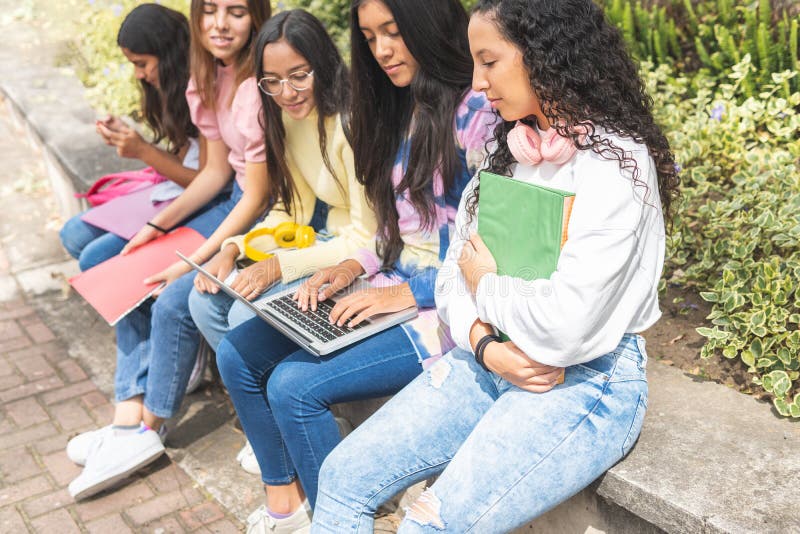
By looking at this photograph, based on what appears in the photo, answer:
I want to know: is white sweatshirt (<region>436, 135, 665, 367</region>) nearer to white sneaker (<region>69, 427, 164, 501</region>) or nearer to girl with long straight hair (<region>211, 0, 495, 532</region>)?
girl with long straight hair (<region>211, 0, 495, 532</region>)

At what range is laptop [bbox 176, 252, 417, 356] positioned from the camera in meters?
2.37

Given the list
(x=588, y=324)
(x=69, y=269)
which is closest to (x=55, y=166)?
(x=69, y=269)

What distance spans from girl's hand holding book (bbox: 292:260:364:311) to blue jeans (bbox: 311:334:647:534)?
593 mm

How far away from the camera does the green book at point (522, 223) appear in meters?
1.86

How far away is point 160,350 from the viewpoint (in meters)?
3.10

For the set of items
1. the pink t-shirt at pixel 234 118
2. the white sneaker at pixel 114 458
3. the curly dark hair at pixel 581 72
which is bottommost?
the white sneaker at pixel 114 458

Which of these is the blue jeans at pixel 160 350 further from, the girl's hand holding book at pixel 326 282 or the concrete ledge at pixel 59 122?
the concrete ledge at pixel 59 122

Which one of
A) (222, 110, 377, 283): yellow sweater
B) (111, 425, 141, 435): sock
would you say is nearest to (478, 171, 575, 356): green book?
(222, 110, 377, 283): yellow sweater

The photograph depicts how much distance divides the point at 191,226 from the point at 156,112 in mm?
679

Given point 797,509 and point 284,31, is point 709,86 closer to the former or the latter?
point 284,31

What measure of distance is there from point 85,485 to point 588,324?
2071 millimetres

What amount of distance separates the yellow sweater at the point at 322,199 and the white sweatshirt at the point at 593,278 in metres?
0.96

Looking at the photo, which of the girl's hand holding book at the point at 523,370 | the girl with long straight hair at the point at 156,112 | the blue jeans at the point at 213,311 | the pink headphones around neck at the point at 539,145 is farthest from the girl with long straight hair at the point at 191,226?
the girl's hand holding book at the point at 523,370

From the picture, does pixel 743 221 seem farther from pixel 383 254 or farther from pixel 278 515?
pixel 278 515
